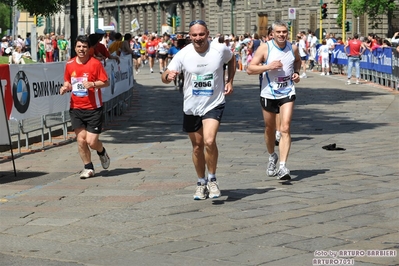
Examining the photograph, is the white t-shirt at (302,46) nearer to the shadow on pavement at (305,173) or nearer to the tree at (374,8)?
the tree at (374,8)

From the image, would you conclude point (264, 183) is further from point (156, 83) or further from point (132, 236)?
point (156, 83)

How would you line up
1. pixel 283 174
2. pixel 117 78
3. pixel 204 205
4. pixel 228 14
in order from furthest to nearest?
pixel 228 14
pixel 117 78
pixel 283 174
pixel 204 205

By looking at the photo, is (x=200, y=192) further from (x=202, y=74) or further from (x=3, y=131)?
(x=3, y=131)

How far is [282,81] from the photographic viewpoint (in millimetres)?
10875

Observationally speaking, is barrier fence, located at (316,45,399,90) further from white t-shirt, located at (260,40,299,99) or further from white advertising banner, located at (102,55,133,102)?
white t-shirt, located at (260,40,299,99)

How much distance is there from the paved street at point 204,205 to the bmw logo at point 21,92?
68 centimetres

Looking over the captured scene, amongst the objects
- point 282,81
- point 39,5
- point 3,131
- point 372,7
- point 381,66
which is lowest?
point 381,66

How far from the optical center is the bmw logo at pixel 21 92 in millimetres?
13605

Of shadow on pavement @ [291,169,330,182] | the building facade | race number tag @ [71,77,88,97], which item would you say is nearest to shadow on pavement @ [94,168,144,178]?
race number tag @ [71,77,88,97]

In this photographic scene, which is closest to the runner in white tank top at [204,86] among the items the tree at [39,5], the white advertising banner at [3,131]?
the white advertising banner at [3,131]

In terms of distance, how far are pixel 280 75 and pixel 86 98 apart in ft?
7.23

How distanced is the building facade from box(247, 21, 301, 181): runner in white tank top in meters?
38.1

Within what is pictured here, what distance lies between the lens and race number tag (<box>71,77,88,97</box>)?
11.4m

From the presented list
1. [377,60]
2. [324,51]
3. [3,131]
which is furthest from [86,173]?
[324,51]
